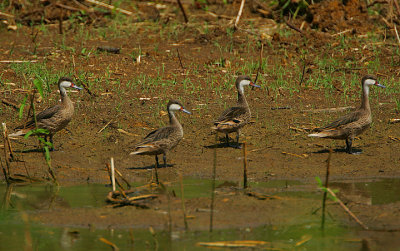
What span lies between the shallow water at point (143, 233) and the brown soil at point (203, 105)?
277 millimetres

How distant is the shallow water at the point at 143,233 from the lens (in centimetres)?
679

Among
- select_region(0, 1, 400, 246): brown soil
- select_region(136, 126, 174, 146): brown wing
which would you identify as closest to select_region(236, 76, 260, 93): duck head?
select_region(0, 1, 400, 246): brown soil

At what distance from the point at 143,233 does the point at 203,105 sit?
5806 millimetres

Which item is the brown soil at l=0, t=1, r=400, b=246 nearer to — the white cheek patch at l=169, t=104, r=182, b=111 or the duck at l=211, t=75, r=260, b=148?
the duck at l=211, t=75, r=260, b=148

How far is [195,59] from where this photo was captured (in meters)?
15.2

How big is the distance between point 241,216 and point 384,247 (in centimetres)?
169

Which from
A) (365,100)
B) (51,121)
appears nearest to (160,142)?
(51,121)

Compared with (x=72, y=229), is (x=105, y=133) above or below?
below

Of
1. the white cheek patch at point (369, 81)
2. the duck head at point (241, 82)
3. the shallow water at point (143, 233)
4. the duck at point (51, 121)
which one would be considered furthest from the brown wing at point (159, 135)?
the white cheek patch at point (369, 81)

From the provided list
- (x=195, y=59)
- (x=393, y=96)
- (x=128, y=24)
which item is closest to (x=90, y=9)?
(x=128, y=24)

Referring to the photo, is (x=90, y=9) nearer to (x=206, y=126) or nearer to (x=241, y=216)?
(x=206, y=126)

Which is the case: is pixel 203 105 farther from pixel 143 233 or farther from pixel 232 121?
pixel 143 233

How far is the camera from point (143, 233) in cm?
714

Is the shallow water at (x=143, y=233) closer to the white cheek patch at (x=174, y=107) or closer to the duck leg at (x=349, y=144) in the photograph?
the duck leg at (x=349, y=144)
